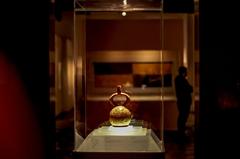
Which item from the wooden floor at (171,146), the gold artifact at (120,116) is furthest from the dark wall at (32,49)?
the wooden floor at (171,146)

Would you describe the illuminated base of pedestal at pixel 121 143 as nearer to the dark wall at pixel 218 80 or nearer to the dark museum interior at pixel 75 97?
the dark museum interior at pixel 75 97

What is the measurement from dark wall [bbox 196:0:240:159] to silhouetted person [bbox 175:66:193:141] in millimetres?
3746

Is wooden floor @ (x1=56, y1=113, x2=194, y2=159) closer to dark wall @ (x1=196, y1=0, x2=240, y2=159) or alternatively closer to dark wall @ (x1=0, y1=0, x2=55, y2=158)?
dark wall @ (x1=0, y1=0, x2=55, y2=158)

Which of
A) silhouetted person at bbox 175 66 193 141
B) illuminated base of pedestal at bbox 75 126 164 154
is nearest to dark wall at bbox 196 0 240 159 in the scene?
illuminated base of pedestal at bbox 75 126 164 154

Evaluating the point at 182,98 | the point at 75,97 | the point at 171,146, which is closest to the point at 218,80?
→ the point at 75,97

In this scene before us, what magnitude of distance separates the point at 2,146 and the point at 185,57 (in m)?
5.24

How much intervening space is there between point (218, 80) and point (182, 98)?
407 centimetres

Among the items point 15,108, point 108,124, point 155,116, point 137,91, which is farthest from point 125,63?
point 15,108

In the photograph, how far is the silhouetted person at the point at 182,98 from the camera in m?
Answer: 5.94

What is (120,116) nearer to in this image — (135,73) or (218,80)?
(218,80)

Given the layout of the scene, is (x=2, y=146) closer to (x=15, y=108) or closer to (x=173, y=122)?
(x=15, y=108)

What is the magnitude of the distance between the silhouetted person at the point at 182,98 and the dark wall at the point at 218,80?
3.75m

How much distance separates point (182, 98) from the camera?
6.07 meters

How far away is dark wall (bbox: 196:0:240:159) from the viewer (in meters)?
2.02
